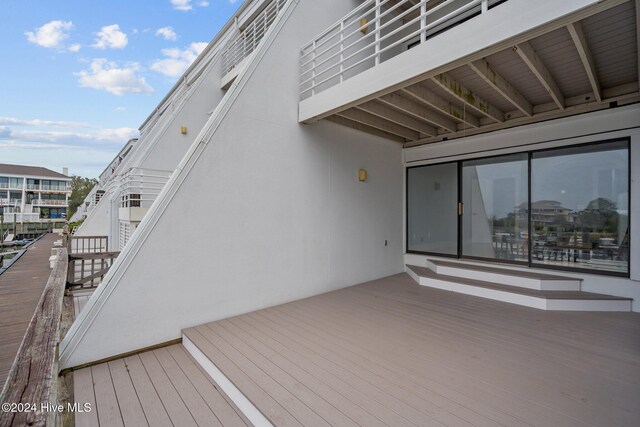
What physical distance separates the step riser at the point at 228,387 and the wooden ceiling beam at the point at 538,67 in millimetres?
3688

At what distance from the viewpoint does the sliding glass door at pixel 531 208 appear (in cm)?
415

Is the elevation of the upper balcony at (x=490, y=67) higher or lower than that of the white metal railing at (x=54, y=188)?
lower

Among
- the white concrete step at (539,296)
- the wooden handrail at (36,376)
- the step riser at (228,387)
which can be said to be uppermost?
the wooden handrail at (36,376)

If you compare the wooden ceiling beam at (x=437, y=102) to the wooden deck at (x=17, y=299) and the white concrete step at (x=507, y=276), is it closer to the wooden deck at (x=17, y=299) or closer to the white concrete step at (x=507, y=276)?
the white concrete step at (x=507, y=276)

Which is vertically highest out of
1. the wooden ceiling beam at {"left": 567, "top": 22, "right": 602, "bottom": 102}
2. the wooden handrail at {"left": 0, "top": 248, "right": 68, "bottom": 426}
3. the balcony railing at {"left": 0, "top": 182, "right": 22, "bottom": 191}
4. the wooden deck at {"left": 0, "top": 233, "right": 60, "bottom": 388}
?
the balcony railing at {"left": 0, "top": 182, "right": 22, "bottom": 191}

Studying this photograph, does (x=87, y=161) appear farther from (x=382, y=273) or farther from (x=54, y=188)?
(x=382, y=273)

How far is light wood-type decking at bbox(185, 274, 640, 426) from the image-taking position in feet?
6.28

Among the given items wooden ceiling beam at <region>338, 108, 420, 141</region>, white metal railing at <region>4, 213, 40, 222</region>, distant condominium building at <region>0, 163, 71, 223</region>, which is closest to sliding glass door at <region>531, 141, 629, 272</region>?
wooden ceiling beam at <region>338, 108, 420, 141</region>

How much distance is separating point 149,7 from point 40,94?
6994 mm

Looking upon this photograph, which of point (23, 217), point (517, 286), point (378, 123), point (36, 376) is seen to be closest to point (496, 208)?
point (517, 286)

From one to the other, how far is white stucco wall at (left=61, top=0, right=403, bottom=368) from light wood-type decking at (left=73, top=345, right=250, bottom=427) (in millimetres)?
285

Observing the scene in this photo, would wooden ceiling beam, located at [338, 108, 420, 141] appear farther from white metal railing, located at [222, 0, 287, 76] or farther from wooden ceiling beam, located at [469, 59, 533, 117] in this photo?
white metal railing, located at [222, 0, 287, 76]

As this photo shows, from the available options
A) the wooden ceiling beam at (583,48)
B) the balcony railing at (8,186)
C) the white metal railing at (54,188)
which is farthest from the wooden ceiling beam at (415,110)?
the balcony railing at (8,186)

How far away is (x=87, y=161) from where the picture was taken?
35.9 metres
